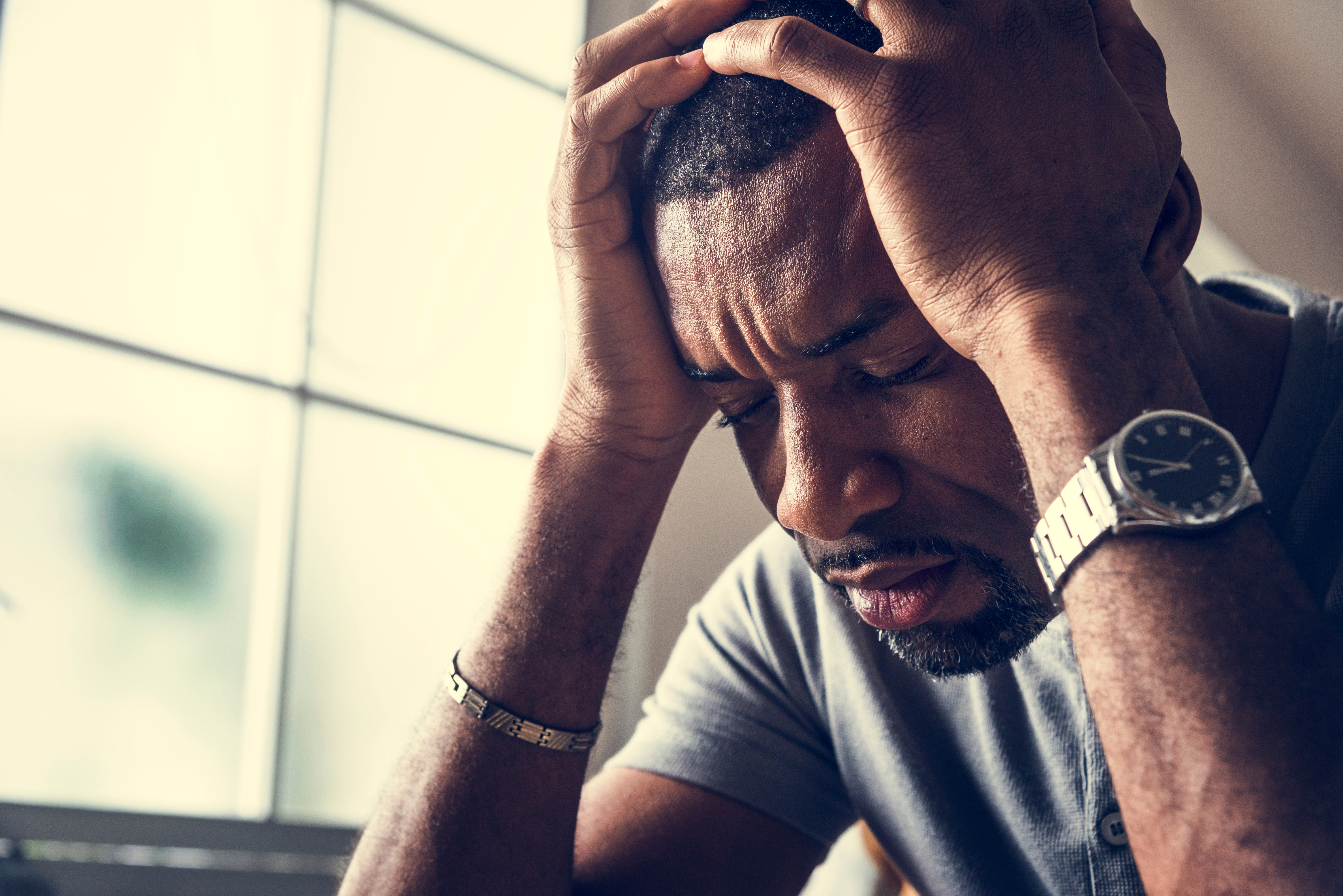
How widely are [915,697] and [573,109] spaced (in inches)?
30.7

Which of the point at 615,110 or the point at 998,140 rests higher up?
the point at 998,140

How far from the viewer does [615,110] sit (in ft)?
3.04

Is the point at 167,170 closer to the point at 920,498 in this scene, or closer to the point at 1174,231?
the point at 920,498

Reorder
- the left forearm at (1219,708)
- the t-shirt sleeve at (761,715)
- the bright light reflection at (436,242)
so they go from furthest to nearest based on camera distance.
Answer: the bright light reflection at (436,242), the t-shirt sleeve at (761,715), the left forearm at (1219,708)

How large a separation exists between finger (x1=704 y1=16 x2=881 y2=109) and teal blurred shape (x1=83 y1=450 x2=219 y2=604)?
1.41m

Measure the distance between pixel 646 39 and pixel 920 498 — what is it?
51cm

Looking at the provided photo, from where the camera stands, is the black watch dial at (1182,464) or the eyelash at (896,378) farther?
the eyelash at (896,378)

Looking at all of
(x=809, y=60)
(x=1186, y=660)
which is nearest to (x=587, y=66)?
(x=809, y=60)

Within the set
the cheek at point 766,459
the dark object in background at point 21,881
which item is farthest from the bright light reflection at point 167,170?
the cheek at point 766,459

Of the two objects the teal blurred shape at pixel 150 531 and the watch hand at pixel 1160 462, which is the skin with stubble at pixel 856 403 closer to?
the watch hand at pixel 1160 462

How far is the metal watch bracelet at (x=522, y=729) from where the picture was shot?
1.05 m

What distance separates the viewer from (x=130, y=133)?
5.94ft

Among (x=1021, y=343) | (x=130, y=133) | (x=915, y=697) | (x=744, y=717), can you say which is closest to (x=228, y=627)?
(x=130, y=133)

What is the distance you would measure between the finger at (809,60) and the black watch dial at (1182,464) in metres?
0.32
